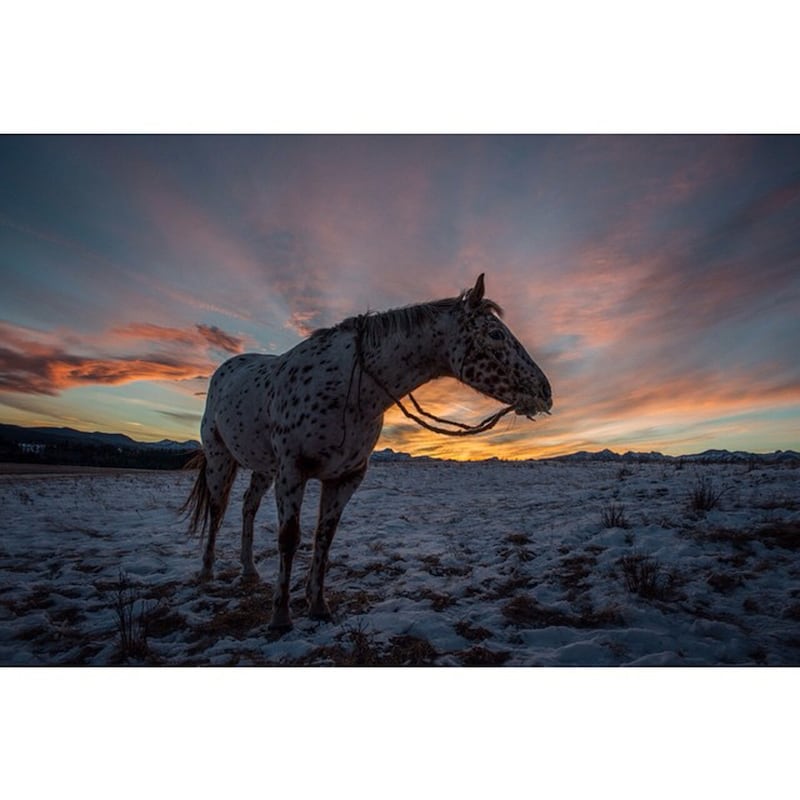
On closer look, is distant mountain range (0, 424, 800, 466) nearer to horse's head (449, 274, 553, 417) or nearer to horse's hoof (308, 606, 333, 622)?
horse's hoof (308, 606, 333, 622)

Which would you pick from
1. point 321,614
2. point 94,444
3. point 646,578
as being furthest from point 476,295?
point 94,444

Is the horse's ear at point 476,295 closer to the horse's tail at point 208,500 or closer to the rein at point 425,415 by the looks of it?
the rein at point 425,415

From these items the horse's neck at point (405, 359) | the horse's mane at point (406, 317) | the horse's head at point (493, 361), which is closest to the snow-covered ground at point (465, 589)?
the horse's head at point (493, 361)

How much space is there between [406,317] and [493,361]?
0.87 metres

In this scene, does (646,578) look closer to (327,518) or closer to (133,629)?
(327,518)

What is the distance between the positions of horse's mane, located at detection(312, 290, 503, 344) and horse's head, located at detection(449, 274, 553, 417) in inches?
3.5

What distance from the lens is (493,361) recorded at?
10.1 ft

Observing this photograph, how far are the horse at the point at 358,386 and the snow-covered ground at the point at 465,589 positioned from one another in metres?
0.76

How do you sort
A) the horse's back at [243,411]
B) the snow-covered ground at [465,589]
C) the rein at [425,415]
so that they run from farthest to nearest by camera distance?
the horse's back at [243,411], the rein at [425,415], the snow-covered ground at [465,589]

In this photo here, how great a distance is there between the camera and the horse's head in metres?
3.02

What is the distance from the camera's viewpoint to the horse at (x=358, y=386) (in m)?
3.12

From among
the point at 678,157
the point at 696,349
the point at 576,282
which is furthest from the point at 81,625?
the point at 678,157

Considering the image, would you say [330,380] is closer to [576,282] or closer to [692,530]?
[576,282]

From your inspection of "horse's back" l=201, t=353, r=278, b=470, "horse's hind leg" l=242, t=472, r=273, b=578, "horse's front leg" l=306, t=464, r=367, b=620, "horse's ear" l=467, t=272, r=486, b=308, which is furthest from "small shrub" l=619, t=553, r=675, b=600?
"horse's hind leg" l=242, t=472, r=273, b=578
